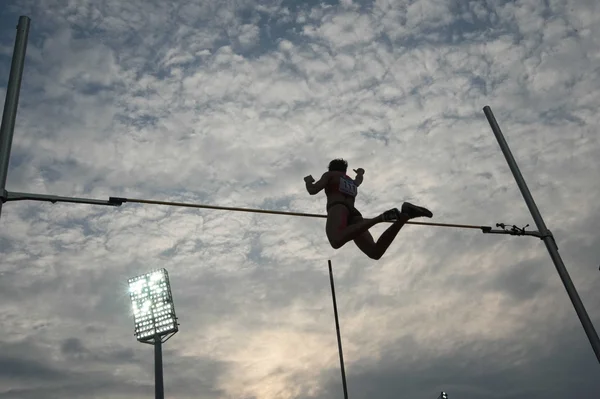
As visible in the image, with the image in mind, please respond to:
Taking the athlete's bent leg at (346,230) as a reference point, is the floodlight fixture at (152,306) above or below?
above

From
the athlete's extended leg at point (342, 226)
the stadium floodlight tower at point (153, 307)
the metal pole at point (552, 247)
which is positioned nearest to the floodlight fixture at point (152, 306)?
the stadium floodlight tower at point (153, 307)

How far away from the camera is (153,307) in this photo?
81.5 ft

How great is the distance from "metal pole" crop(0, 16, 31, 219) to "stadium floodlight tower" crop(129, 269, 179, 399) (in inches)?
807

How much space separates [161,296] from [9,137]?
69.3 feet

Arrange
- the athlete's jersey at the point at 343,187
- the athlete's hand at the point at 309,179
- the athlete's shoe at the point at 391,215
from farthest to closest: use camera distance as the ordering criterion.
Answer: the athlete's hand at the point at 309,179, the athlete's jersey at the point at 343,187, the athlete's shoe at the point at 391,215

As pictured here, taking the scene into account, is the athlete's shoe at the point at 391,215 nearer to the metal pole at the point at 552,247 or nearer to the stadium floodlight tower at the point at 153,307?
the metal pole at the point at 552,247

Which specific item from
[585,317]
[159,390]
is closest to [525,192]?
[585,317]

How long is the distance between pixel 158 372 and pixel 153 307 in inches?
152

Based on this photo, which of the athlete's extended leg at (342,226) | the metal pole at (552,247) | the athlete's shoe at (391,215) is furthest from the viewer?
the metal pole at (552,247)

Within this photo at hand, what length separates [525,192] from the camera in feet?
26.6

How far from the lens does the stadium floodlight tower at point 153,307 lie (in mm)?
→ 24266

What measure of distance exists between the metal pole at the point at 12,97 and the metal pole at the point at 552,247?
719cm

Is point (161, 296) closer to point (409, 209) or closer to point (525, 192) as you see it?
point (525, 192)

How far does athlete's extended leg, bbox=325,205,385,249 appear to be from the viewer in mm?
4973
